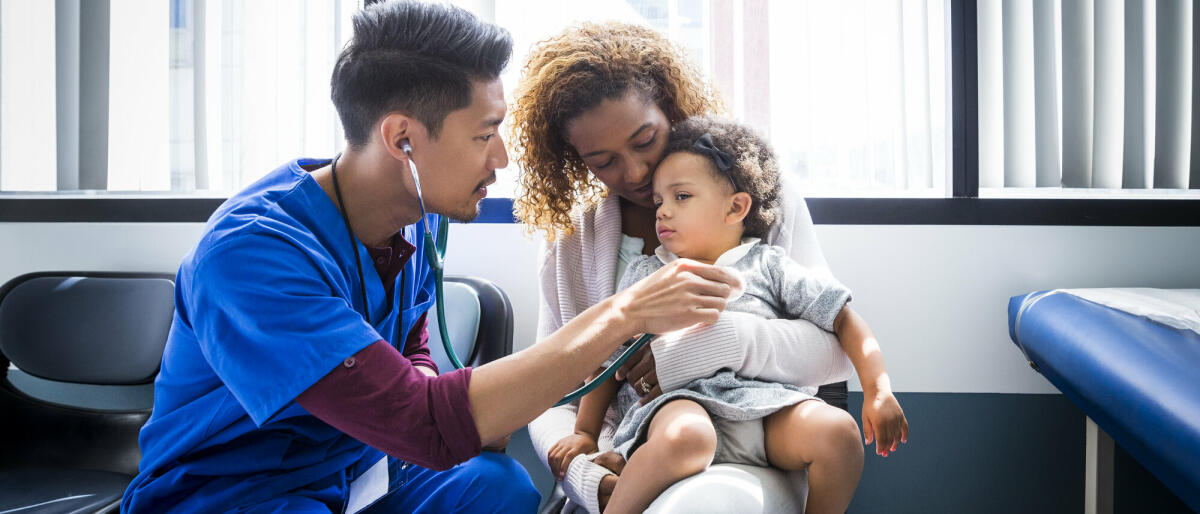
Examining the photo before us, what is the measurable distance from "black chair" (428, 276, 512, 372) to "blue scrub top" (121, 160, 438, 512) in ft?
1.56

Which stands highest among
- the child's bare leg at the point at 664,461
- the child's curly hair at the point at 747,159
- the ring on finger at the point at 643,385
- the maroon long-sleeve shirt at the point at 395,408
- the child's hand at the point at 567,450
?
the child's curly hair at the point at 747,159

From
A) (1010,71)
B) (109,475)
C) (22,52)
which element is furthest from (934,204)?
(22,52)

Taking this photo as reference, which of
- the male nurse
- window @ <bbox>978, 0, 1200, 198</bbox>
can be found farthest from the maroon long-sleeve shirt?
window @ <bbox>978, 0, 1200, 198</bbox>

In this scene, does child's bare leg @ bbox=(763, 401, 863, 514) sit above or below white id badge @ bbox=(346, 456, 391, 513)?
above

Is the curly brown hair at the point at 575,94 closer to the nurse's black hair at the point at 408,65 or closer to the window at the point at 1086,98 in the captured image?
the nurse's black hair at the point at 408,65

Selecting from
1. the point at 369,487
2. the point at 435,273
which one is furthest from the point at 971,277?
the point at 369,487

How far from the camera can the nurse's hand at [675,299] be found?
37.8 inches

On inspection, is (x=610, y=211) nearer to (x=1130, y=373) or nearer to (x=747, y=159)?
(x=747, y=159)

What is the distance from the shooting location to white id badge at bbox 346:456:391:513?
1.11m

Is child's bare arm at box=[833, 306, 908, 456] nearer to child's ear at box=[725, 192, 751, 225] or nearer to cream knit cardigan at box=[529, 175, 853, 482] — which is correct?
cream knit cardigan at box=[529, 175, 853, 482]

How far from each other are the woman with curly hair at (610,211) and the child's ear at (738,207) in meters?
0.10

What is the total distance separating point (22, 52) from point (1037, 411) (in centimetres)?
322

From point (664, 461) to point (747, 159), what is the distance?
2.02 ft

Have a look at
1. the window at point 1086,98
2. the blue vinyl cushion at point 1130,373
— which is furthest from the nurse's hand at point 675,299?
the window at point 1086,98
